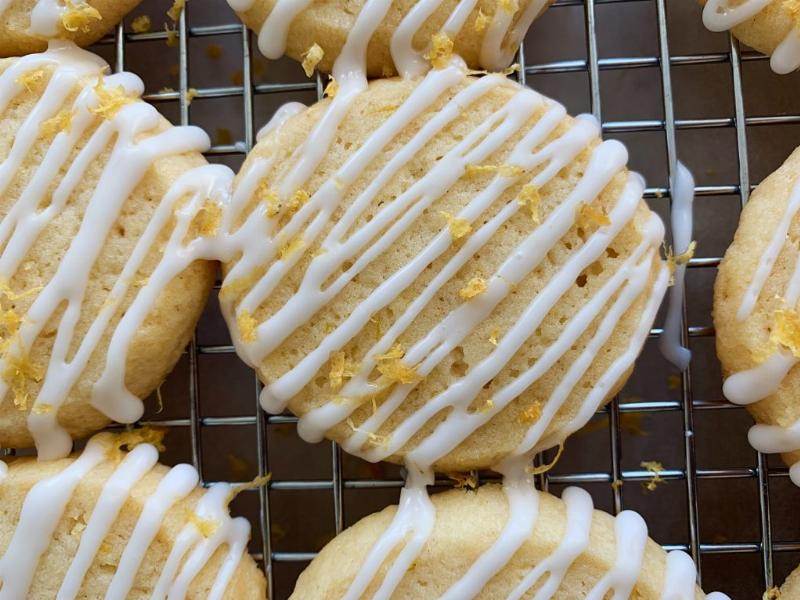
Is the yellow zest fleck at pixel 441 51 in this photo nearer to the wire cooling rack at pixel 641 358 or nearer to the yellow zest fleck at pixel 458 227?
the yellow zest fleck at pixel 458 227

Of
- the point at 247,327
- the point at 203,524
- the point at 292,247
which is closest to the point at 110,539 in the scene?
the point at 203,524

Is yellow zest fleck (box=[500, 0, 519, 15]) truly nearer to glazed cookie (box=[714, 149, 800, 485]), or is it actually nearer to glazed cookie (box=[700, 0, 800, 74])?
glazed cookie (box=[700, 0, 800, 74])

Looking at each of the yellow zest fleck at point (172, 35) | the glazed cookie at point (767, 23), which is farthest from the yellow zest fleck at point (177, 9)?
the glazed cookie at point (767, 23)

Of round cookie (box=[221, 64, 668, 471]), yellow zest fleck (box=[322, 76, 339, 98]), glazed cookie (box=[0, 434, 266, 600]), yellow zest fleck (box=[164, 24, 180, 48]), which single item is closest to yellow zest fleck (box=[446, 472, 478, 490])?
round cookie (box=[221, 64, 668, 471])

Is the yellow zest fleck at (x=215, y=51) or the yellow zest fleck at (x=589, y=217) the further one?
the yellow zest fleck at (x=215, y=51)

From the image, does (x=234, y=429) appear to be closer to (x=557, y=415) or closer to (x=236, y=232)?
(x=236, y=232)
